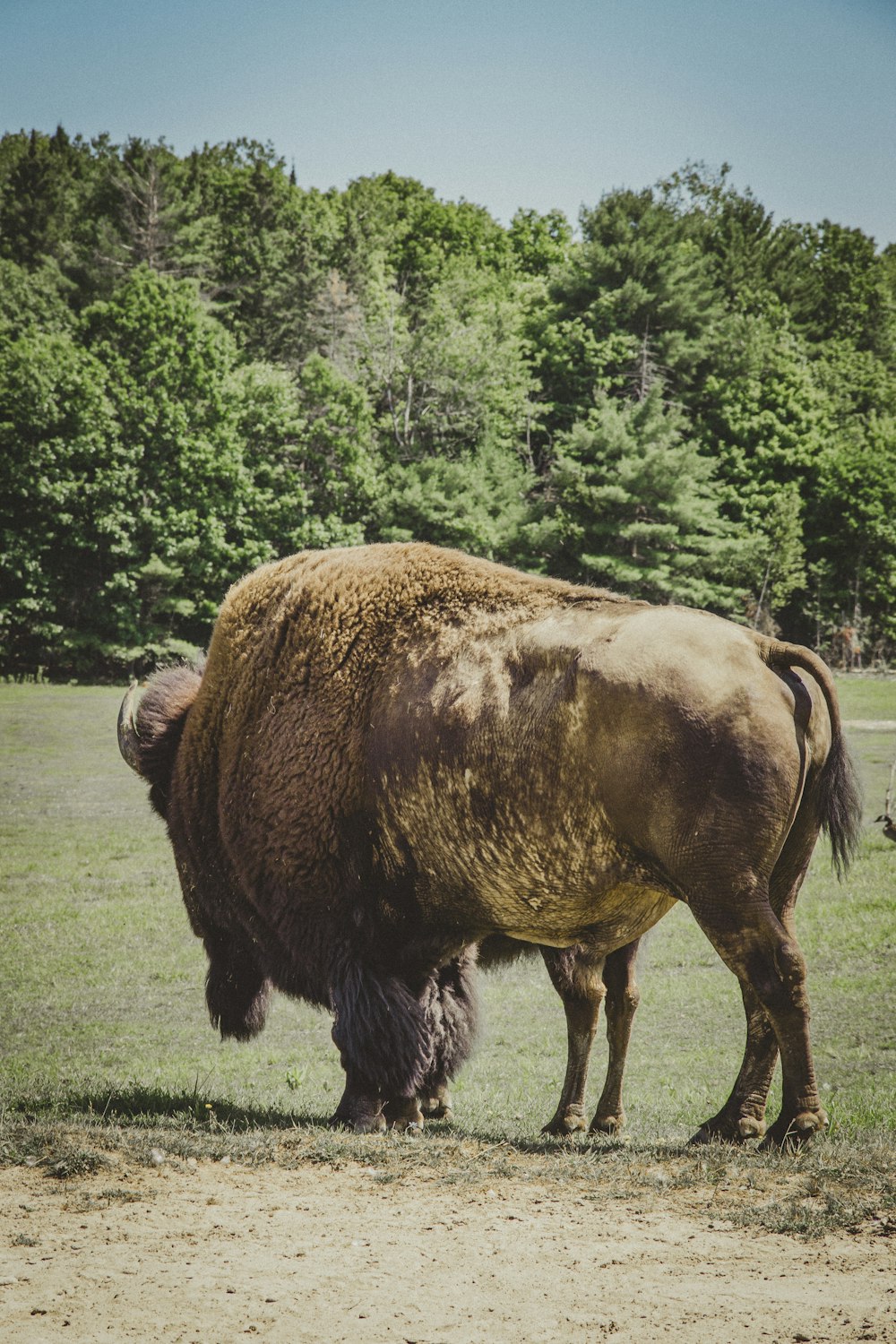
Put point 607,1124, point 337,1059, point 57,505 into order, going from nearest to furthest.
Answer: point 607,1124, point 337,1059, point 57,505

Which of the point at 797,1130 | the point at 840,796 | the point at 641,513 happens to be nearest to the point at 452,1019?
the point at 797,1130

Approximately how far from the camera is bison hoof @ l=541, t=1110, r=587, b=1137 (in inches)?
248

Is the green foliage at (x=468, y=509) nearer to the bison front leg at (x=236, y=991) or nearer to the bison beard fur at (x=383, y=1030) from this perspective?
the bison front leg at (x=236, y=991)

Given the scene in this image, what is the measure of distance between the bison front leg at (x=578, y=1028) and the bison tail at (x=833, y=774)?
1565 millimetres

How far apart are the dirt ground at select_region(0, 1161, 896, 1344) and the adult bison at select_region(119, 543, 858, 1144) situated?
1.27m

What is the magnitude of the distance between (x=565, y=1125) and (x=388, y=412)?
44949 millimetres

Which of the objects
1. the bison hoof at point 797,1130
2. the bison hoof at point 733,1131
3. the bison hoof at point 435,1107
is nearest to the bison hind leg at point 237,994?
the bison hoof at point 435,1107

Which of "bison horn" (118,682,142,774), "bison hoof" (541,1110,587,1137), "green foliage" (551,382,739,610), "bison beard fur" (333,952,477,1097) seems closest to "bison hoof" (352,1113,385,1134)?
"bison beard fur" (333,952,477,1097)

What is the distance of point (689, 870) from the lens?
4938mm

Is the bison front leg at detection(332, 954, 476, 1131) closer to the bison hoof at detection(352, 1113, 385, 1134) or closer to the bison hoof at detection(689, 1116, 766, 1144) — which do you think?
the bison hoof at detection(352, 1113, 385, 1134)

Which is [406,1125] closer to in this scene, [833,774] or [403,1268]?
[403,1268]

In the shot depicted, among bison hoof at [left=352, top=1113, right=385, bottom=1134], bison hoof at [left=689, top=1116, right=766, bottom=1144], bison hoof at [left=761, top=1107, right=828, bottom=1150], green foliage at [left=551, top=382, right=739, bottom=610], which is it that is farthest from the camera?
green foliage at [left=551, top=382, right=739, bottom=610]

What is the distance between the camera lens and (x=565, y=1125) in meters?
6.31

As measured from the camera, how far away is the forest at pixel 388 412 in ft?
130
